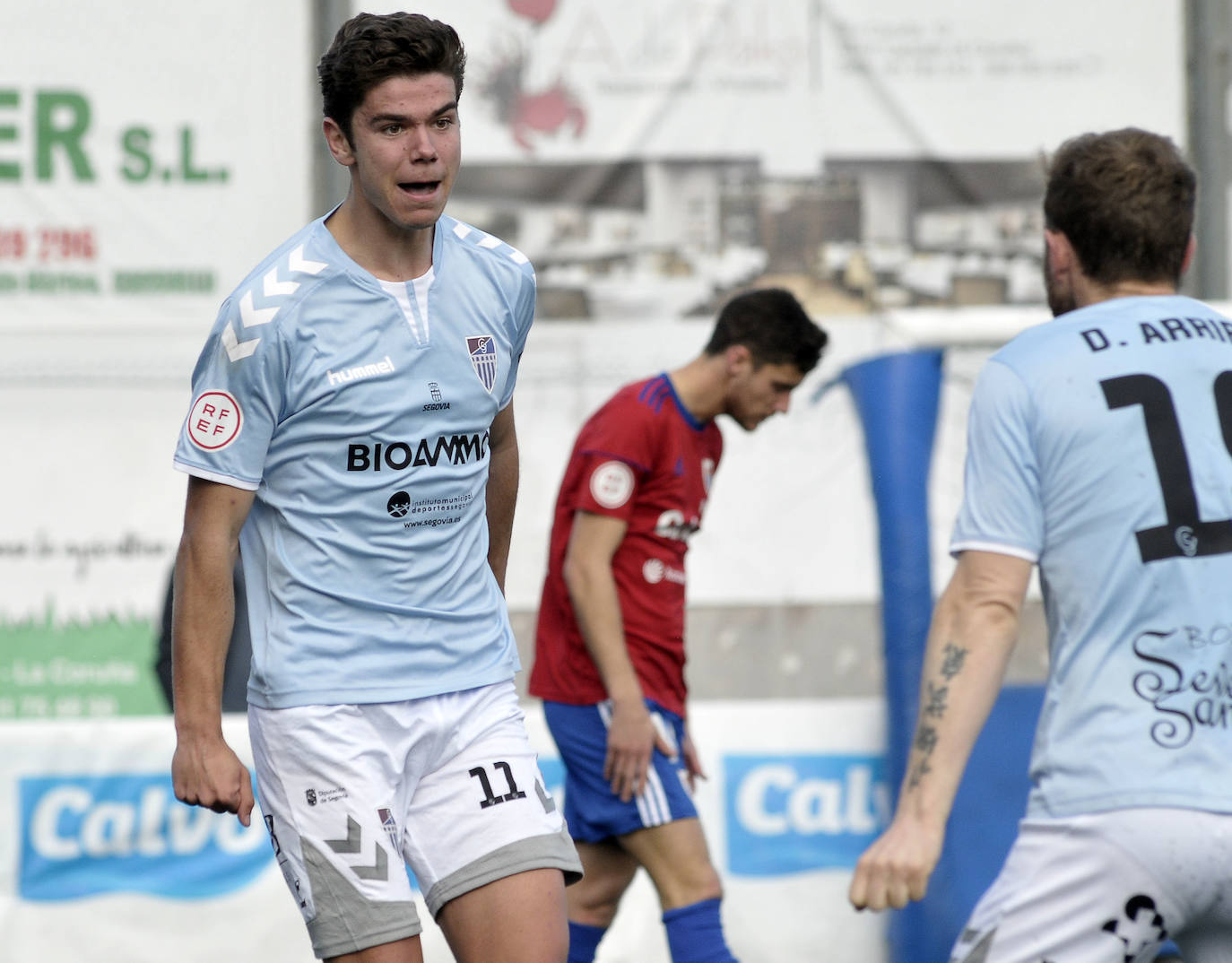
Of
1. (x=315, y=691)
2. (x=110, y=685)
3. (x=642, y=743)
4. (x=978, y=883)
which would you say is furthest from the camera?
(x=110, y=685)

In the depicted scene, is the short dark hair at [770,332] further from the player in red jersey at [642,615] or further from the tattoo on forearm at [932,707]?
the tattoo on forearm at [932,707]

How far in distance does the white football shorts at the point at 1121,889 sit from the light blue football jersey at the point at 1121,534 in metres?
0.03

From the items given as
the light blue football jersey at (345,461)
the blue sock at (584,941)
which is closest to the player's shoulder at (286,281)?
the light blue football jersey at (345,461)

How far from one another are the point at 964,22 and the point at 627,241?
157 centimetres

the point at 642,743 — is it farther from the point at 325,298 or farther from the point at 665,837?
the point at 325,298

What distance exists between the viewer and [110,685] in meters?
6.00

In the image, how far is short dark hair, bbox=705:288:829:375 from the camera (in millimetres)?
4397

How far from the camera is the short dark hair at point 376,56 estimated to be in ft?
9.23

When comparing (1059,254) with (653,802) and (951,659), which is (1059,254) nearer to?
(951,659)

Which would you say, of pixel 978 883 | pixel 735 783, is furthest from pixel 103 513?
pixel 978 883

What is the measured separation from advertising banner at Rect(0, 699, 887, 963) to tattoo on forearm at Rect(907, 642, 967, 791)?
2777mm


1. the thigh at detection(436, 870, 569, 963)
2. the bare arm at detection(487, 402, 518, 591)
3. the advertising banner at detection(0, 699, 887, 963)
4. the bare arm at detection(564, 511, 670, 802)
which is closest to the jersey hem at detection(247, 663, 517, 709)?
the thigh at detection(436, 870, 569, 963)

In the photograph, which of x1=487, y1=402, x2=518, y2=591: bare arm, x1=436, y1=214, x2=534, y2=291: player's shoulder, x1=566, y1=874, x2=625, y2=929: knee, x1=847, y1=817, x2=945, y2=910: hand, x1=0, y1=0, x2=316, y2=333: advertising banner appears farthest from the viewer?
x1=0, y1=0, x2=316, y2=333: advertising banner

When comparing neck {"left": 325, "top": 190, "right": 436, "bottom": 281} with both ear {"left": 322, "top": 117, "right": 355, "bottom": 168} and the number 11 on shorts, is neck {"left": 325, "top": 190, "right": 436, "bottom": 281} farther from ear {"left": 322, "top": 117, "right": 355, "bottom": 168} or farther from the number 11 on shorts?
the number 11 on shorts
